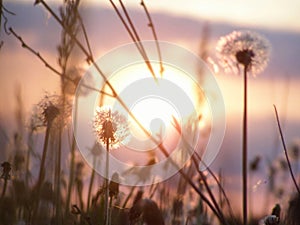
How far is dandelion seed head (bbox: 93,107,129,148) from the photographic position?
2.87 metres

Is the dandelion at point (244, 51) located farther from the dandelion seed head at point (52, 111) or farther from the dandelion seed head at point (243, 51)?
the dandelion seed head at point (52, 111)

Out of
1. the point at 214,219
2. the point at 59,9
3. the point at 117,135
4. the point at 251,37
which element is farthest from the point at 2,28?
the point at 214,219

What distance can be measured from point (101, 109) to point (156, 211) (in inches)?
23.6

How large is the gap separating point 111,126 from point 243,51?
1072 mm

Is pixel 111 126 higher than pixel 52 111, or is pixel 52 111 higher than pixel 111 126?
pixel 52 111

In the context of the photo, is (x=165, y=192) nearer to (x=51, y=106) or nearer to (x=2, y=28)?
(x=51, y=106)

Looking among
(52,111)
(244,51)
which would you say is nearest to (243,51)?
(244,51)

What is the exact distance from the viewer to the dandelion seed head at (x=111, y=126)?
9.40ft

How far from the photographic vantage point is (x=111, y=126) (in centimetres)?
282

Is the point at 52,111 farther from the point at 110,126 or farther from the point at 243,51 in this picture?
the point at 243,51

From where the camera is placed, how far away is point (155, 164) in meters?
3.80

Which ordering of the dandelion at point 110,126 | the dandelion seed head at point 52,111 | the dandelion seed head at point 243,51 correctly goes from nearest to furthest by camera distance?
the dandelion at point 110,126, the dandelion seed head at point 52,111, the dandelion seed head at point 243,51

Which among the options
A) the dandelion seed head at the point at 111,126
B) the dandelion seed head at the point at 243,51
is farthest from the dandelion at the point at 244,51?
the dandelion seed head at the point at 111,126

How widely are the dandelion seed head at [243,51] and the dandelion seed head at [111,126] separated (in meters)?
0.75
